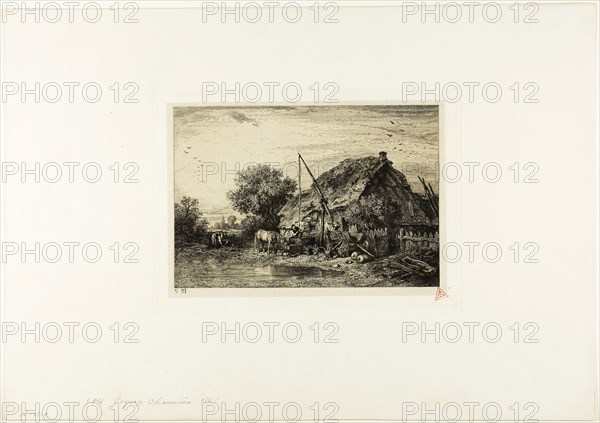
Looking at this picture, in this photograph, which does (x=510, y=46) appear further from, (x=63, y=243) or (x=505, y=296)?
(x=63, y=243)

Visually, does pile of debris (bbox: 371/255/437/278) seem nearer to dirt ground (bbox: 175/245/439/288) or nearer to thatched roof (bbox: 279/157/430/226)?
dirt ground (bbox: 175/245/439/288)

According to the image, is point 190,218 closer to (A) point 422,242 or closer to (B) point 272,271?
(B) point 272,271

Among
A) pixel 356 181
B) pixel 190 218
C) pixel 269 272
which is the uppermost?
pixel 356 181

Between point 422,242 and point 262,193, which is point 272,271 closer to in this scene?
point 262,193

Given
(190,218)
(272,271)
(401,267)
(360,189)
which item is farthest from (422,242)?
(190,218)

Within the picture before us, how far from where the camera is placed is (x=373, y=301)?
1.59 metres

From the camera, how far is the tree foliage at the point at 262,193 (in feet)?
5.21

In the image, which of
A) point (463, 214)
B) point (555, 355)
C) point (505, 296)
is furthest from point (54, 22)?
point (555, 355)

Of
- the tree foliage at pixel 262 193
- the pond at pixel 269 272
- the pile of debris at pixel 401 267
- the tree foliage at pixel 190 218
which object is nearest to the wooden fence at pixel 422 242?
the pile of debris at pixel 401 267

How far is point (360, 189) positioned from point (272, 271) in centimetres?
39

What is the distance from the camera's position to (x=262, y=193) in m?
1.59

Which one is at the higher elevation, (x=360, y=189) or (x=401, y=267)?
(x=360, y=189)

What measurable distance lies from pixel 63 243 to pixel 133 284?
0.27m

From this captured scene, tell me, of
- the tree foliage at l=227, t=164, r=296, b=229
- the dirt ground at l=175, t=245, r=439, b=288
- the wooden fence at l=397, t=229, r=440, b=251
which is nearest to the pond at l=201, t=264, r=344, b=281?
the dirt ground at l=175, t=245, r=439, b=288
